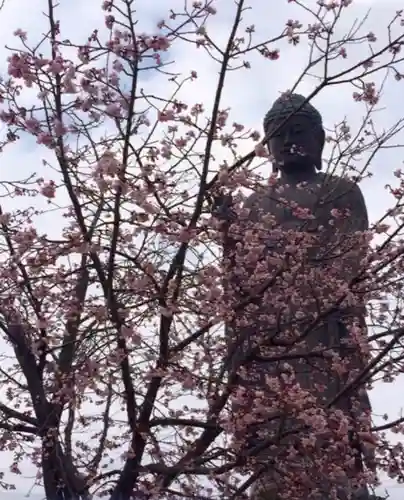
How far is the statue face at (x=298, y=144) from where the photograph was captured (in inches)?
283

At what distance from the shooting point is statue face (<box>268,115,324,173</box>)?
23.6 ft

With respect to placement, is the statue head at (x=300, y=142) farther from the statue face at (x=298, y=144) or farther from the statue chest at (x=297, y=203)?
the statue chest at (x=297, y=203)

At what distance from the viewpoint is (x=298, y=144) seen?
7.23 metres

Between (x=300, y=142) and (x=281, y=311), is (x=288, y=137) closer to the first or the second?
(x=300, y=142)

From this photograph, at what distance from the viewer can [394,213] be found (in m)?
4.46

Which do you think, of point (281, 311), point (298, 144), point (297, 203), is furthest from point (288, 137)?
point (281, 311)

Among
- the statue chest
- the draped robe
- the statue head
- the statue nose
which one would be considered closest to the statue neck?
the statue head

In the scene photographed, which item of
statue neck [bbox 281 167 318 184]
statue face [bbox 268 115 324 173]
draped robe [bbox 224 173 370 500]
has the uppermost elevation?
statue face [bbox 268 115 324 173]

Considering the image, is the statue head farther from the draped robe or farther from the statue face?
the draped robe

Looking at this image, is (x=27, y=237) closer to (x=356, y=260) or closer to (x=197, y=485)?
(x=197, y=485)

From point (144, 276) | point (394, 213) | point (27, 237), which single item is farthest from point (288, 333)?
point (27, 237)

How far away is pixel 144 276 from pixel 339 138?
185cm

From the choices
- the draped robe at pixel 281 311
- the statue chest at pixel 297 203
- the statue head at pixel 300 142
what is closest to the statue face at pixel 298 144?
the statue head at pixel 300 142

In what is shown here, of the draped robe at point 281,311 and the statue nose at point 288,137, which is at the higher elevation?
the statue nose at point 288,137
